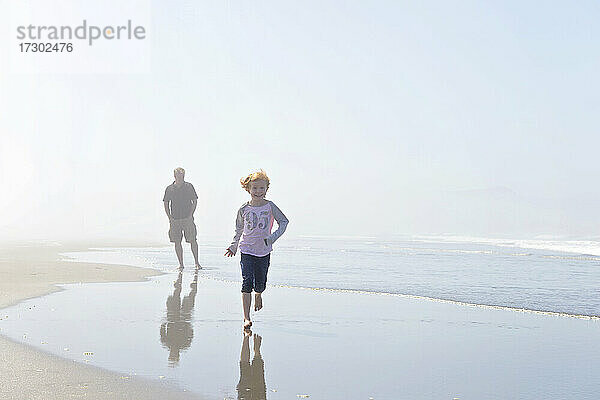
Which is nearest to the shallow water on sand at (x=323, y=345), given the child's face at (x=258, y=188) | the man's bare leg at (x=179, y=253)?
the child's face at (x=258, y=188)

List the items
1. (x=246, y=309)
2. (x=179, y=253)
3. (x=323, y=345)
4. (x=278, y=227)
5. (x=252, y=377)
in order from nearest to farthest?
(x=252, y=377)
(x=323, y=345)
(x=246, y=309)
(x=278, y=227)
(x=179, y=253)

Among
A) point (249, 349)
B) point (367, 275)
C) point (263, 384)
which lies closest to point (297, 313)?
point (249, 349)

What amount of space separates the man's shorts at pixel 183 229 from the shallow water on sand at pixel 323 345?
15.8ft

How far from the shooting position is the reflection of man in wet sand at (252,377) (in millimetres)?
3605

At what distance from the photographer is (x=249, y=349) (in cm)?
483

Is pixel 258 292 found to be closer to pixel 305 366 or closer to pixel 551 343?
pixel 305 366

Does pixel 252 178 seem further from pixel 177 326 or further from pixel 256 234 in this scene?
pixel 177 326

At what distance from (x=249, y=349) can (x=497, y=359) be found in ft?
6.22

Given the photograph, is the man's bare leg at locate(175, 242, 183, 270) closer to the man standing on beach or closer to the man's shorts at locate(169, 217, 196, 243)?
the man standing on beach

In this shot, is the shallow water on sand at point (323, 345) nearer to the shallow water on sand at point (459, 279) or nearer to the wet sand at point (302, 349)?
the wet sand at point (302, 349)

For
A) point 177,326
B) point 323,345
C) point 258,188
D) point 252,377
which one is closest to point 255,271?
point 258,188

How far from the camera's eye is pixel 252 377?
3994 millimetres

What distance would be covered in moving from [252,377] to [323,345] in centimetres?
115

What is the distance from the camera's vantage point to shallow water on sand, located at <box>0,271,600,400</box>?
3855 millimetres
